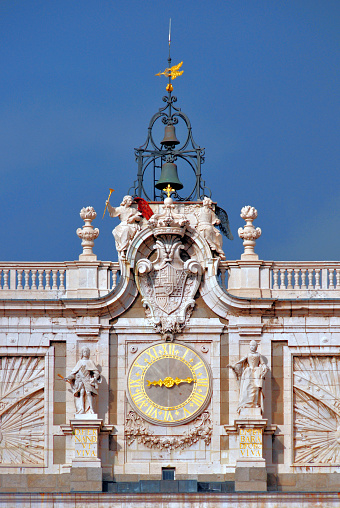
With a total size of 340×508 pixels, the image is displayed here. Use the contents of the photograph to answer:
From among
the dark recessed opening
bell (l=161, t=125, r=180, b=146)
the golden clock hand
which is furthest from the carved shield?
bell (l=161, t=125, r=180, b=146)

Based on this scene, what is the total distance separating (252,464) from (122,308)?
4.07 meters

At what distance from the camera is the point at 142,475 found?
107 ft

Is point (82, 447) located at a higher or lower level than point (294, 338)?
lower

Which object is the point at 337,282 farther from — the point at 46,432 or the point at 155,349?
the point at 46,432

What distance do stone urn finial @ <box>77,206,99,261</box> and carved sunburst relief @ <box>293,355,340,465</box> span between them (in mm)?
4653

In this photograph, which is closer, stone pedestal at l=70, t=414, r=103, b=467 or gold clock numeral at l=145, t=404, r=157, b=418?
stone pedestal at l=70, t=414, r=103, b=467

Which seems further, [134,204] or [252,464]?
[134,204]

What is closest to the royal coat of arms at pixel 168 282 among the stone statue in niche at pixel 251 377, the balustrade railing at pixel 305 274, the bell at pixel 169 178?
the stone statue in niche at pixel 251 377

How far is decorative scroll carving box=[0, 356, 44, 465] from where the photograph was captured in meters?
32.9

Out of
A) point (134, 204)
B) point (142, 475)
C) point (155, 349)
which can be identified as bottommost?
point (142, 475)

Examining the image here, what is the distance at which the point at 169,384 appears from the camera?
3306 cm

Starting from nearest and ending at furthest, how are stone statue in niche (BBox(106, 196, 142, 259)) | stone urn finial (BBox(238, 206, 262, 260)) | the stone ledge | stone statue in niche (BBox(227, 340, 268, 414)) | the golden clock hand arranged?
the stone ledge
stone statue in niche (BBox(227, 340, 268, 414))
the golden clock hand
stone statue in niche (BBox(106, 196, 142, 259))
stone urn finial (BBox(238, 206, 262, 260))

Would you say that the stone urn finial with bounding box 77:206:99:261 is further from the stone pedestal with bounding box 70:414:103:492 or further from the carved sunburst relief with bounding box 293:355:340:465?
the carved sunburst relief with bounding box 293:355:340:465

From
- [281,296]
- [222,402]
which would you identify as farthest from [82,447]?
[281,296]
